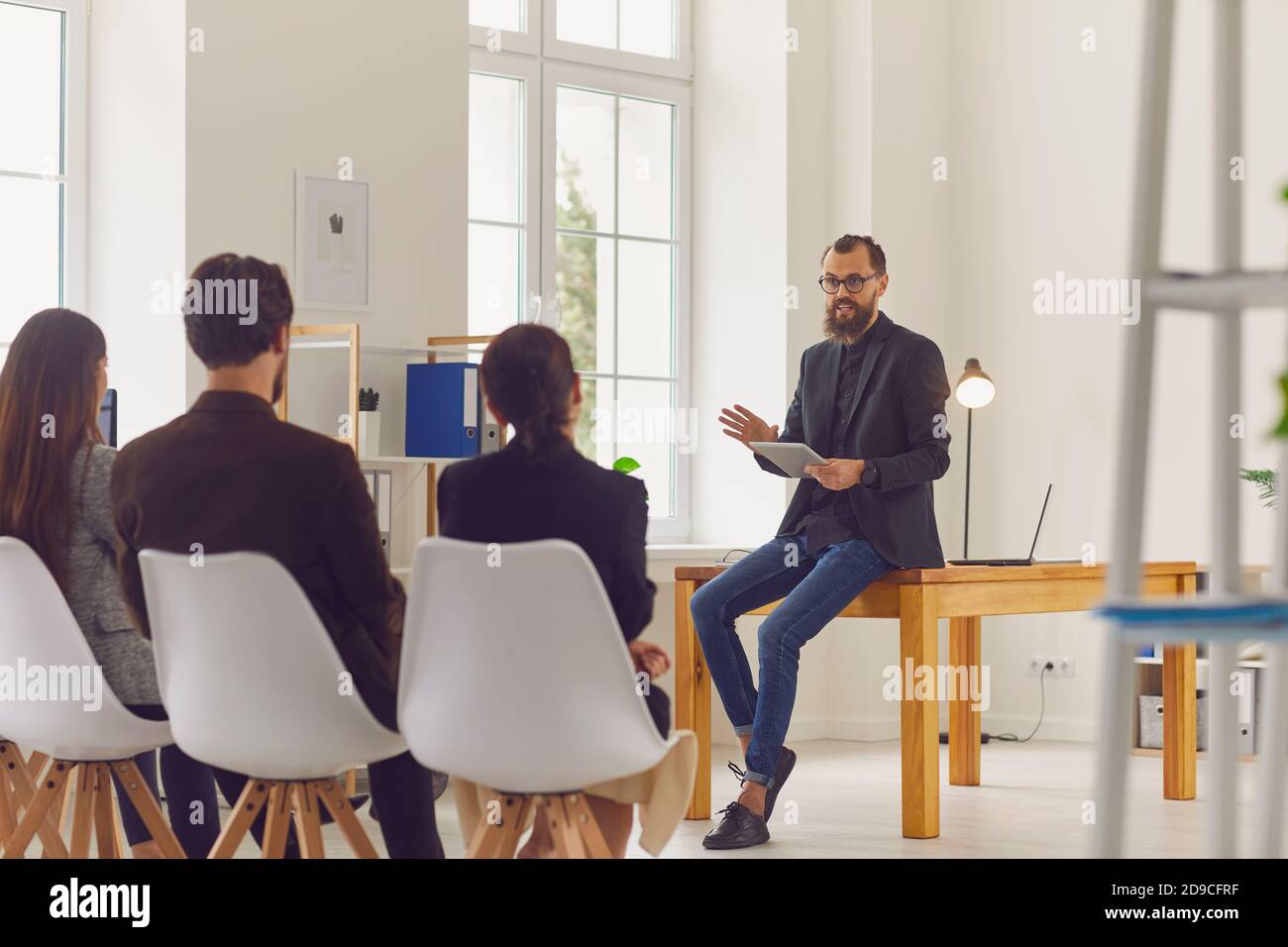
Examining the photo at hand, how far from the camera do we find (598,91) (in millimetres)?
6730

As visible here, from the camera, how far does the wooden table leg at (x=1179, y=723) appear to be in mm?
4969

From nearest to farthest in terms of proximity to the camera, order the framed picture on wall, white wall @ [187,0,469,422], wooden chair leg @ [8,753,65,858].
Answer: wooden chair leg @ [8,753,65,858], white wall @ [187,0,469,422], the framed picture on wall

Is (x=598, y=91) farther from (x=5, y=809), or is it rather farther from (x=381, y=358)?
(x=5, y=809)

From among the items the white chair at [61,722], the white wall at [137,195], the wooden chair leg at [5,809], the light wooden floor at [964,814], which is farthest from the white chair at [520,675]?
the white wall at [137,195]

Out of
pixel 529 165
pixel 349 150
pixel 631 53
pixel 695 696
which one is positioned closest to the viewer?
pixel 695 696

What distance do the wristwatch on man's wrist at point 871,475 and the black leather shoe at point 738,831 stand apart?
0.88 meters

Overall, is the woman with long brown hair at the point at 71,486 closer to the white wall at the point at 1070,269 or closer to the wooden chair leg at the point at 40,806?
the wooden chair leg at the point at 40,806

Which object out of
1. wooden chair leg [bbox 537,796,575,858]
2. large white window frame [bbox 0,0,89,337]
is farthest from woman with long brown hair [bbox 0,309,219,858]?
large white window frame [bbox 0,0,89,337]

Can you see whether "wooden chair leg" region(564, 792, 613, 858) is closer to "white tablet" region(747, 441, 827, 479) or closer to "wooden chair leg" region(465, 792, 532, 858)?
"wooden chair leg" region(465, 792, 532, 858)

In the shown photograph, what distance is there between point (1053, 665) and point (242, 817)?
458 cm

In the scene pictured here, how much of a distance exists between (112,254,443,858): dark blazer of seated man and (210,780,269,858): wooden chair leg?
18cm

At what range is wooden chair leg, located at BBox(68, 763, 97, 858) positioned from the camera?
118 inches

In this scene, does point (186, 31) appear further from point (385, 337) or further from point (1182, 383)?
point (1182, 383)

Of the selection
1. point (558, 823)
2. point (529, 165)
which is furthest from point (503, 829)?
point (529, 165)
